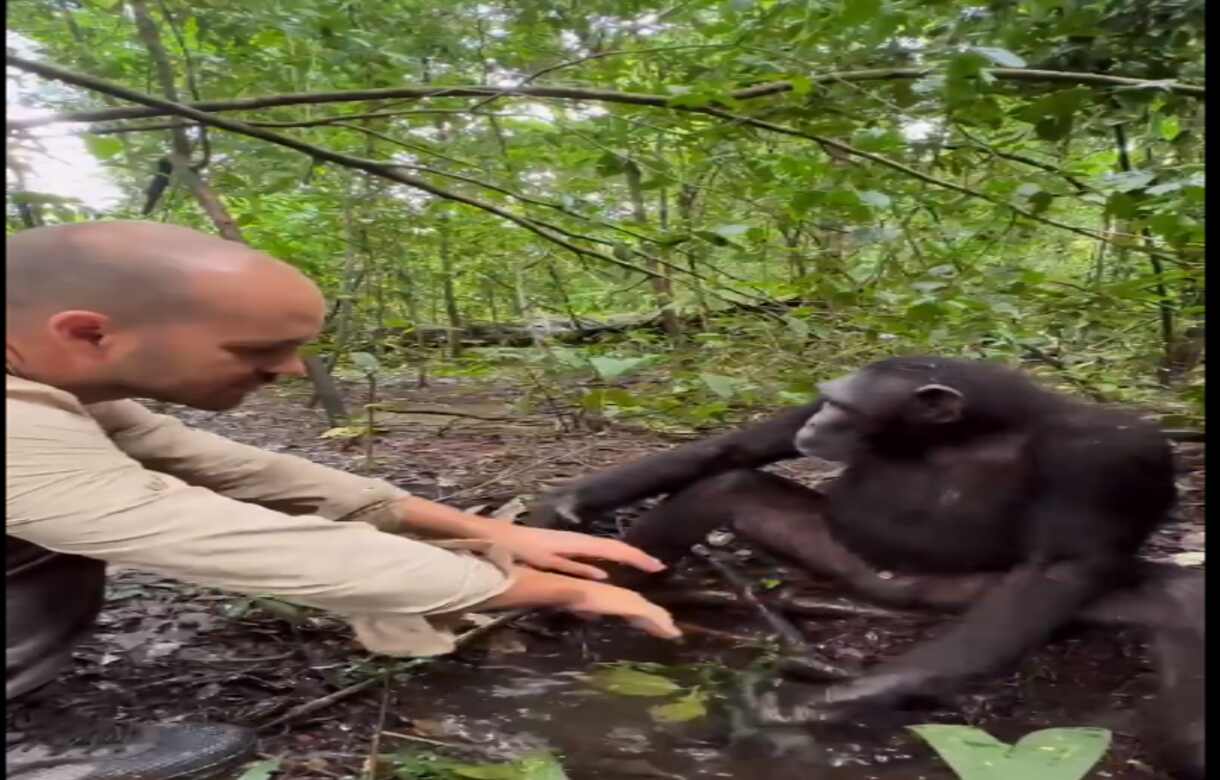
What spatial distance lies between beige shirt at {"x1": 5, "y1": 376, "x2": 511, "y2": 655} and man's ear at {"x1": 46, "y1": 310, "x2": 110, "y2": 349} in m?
0.09

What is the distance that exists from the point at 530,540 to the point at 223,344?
2.74 feet

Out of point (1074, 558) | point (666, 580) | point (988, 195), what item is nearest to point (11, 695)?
point (666, 580)

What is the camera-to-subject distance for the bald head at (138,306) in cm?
169

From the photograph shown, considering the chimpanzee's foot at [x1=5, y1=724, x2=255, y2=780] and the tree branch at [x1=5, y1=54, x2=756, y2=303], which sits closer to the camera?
the chimpanzee's foot at [x1=5, y1=724, x2=255, y2=780]

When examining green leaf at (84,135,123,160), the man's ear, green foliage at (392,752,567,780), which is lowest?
green foliage at (392,752,567,780)

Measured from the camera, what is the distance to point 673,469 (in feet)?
9.38

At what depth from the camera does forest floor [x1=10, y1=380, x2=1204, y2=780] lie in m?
1.94

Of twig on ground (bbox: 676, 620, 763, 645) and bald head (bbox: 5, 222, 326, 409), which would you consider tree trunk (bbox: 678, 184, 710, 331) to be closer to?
twig on ground (bbox: 676, 620, 763, 645)

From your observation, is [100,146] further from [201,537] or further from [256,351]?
[201,537]

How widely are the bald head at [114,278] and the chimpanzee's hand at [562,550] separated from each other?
0.85m

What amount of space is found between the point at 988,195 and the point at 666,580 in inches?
57.5

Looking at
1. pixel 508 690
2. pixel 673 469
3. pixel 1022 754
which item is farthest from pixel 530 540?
pixel 1022 754

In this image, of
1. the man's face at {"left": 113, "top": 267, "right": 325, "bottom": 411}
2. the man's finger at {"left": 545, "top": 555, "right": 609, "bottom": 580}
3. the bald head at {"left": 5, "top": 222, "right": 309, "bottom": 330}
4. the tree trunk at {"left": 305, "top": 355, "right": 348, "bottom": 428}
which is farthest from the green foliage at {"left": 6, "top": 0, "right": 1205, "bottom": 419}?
the man's face at {"left": 113, "top": 267, "right": 325, "bottom": 411}

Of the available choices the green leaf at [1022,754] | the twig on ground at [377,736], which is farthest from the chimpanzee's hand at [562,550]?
the green leaf at [1022,754]
